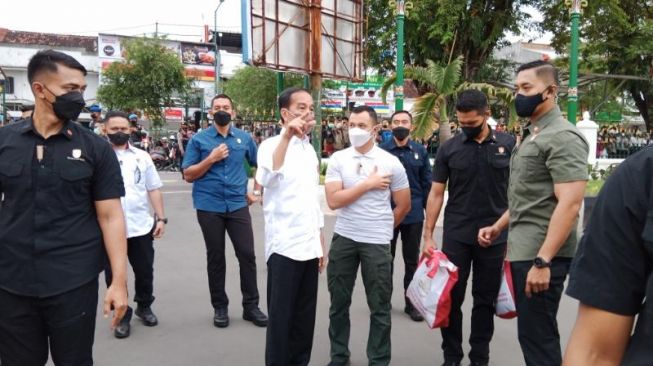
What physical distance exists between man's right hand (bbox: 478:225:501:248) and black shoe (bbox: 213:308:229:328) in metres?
2.19

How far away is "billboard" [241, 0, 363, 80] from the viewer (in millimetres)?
9211

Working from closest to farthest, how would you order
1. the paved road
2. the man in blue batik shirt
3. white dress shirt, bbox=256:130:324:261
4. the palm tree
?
white dress shirt, bbox=256:130:324:261
the paved road
the man in blue batik shirt
the palm tree

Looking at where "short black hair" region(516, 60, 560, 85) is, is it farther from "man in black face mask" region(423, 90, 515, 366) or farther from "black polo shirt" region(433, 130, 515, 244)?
"black polo shirt" region(433, 130, 515, 244)

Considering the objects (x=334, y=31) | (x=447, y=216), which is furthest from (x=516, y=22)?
(x=447, y=216)

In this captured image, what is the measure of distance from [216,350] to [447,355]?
1636 mm

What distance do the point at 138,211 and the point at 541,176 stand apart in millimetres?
3107

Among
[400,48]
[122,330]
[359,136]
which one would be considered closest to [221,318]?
[122,330]

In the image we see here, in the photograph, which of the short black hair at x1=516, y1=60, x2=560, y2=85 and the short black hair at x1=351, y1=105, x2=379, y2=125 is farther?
the short black hair at x1=351, y1=105, x2=379, y2=125

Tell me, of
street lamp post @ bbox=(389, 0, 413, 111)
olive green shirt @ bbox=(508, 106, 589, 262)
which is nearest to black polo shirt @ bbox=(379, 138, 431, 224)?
olive green shirt @ bbox=(508, 106, 589, 262)

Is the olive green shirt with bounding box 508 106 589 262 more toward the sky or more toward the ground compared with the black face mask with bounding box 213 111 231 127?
more toward the ground

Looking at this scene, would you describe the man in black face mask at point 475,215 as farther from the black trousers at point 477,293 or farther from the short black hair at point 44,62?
the short black hair at point 44,62

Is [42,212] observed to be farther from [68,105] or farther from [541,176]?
[541,176]

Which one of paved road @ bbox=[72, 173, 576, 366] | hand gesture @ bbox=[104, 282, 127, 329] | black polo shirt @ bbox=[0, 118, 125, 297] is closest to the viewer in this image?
black polo shirt @ bbox=[0, 118, 125, 297]

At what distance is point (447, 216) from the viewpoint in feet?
12.6
